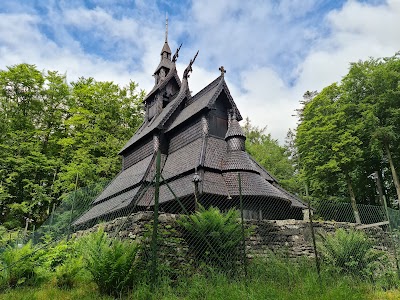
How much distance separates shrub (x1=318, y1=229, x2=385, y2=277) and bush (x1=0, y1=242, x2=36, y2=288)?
25.1 ft

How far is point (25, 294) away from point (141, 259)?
2.32 m

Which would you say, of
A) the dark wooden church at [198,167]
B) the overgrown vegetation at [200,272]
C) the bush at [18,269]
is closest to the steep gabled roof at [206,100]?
the dark wooden church at [198,167]

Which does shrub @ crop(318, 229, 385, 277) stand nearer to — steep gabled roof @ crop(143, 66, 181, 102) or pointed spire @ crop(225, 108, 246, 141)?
pointed spire @ crop(225, 108, 246, 141)

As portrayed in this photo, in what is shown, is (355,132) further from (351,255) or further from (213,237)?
(213,237)

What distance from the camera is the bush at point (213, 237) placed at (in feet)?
26.8

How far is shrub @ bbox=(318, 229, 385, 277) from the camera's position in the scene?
→ 351 inches

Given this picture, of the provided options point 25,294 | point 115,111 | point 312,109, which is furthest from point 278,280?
point 115,111

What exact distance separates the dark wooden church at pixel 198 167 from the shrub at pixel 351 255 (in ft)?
12.4

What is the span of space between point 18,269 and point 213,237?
4.53 meters

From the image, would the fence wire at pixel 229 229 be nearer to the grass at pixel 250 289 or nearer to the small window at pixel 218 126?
the grass at pixel 250 289

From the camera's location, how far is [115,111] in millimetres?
31906

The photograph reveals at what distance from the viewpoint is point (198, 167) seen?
13.7m

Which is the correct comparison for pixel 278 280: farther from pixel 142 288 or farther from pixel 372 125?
pixel 372 125

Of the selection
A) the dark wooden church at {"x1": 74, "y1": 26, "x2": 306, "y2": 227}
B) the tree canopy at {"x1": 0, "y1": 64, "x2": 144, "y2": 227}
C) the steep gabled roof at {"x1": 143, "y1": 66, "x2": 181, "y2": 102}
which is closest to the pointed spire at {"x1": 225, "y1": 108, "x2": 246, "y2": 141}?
the dark wooden church at {"x1": 74, "y1": 26, "x2": 306, "y2": 227}
